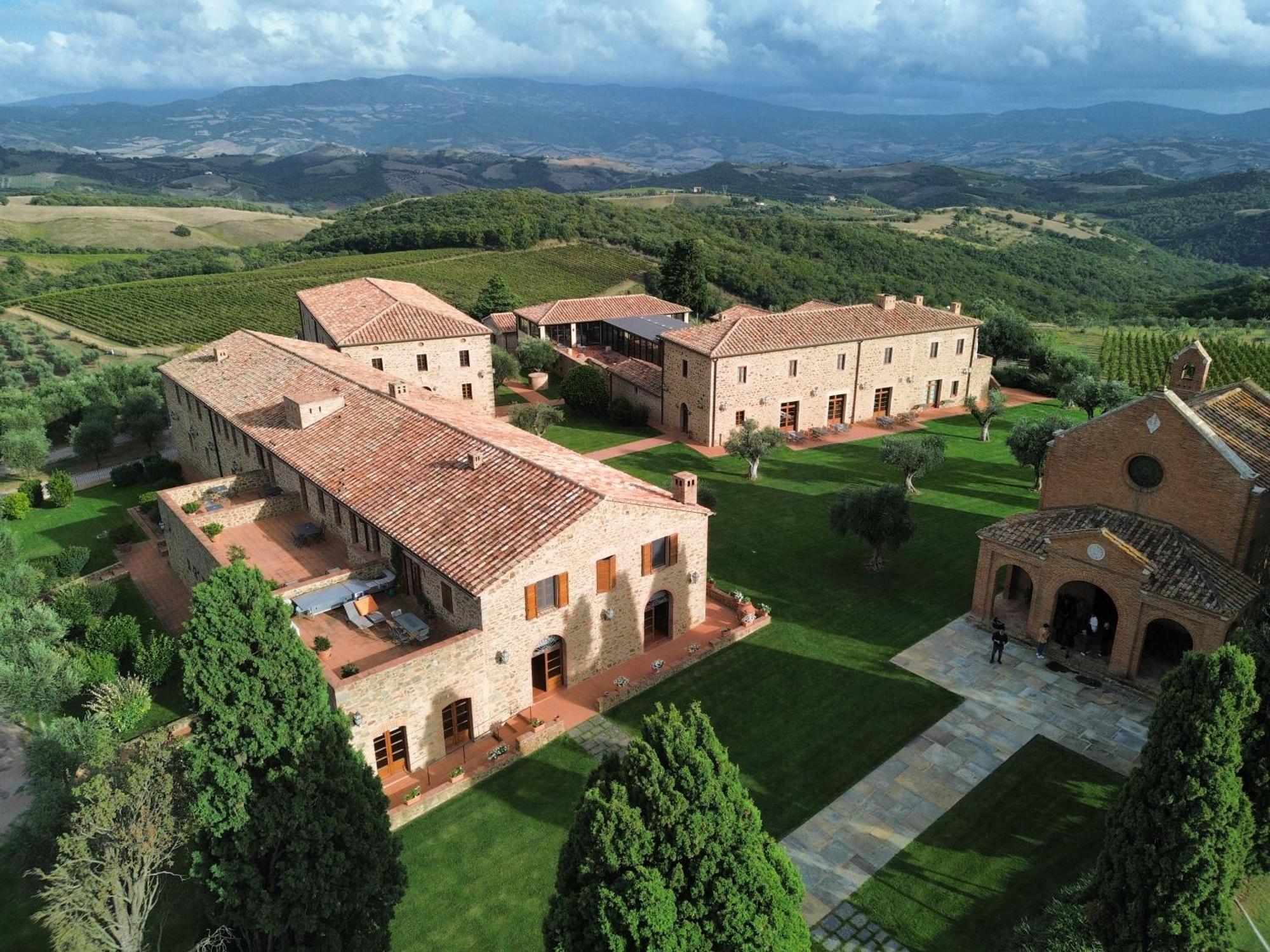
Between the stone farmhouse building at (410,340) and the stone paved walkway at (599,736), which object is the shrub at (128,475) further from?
the stone paved walkway at (599,736)

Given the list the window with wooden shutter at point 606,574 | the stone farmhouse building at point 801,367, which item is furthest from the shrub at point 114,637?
the stone farmhouse building at point 801,367

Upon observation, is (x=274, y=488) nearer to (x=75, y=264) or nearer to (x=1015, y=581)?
(x=1015, y=581)

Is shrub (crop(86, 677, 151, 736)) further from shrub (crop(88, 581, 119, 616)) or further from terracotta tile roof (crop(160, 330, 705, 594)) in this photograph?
terracotta tile roof (crop(160, 330, 705, 594))

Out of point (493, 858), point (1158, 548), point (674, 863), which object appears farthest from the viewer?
point (1158, 548)

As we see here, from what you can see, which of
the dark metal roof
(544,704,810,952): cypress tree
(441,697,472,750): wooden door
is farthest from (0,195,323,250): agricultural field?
(544,704,810,952): cypress tree

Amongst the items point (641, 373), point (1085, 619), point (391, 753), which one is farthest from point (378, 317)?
point (1085, 619)

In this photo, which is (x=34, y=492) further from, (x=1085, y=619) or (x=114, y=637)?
(x=1085, y=619)
